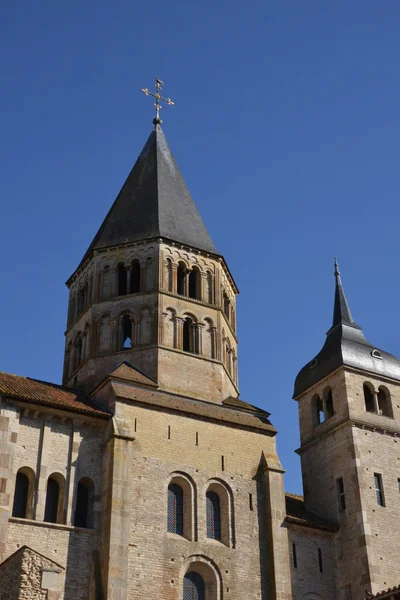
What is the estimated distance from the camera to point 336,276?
45.0 m

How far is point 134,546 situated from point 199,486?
379cm

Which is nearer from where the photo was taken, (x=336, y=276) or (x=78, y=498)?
(x=78, y=498)

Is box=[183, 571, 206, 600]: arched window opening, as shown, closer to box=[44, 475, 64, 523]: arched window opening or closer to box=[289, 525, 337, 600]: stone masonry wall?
box=[289, 525, 337, 600]: stone masonry wall

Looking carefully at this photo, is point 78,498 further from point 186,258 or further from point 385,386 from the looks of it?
point 385,386

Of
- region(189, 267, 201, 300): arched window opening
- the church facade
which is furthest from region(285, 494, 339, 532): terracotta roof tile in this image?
region(189, 267, 201, 300): arched window opening

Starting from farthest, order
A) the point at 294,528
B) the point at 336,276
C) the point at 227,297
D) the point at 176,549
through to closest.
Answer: the point at 336,276 < the point at 227,297 < the point at 294,528 < the point at 176,549

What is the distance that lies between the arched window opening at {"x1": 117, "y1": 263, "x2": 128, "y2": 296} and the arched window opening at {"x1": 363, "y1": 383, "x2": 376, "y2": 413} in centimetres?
1204

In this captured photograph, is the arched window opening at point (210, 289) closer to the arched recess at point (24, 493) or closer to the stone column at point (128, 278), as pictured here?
the stone column at point (128, 278)

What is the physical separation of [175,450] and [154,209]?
12.4m

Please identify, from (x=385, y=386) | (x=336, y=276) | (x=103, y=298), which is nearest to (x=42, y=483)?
(x=103, y=298)

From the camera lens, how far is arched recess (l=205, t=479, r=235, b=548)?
2983 cm

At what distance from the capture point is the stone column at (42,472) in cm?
2717

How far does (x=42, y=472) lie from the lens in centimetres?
2780

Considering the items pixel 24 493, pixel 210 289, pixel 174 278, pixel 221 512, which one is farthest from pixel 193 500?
pixel 210 289
